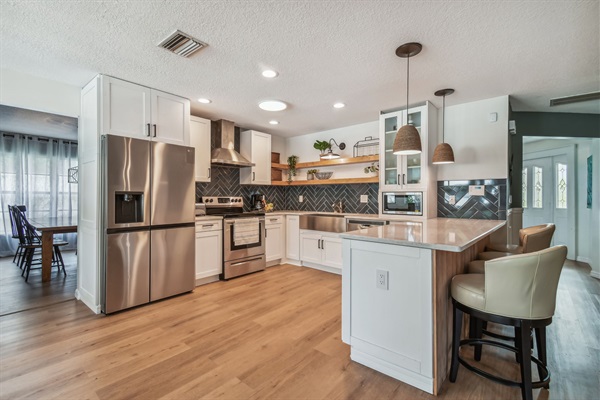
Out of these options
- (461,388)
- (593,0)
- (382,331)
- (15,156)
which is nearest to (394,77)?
(593,0)

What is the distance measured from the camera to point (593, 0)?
171 centimetres

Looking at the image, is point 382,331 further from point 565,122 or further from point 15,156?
point 15,156

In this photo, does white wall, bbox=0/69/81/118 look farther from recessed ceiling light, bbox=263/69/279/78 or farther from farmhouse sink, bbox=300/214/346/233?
farmhouse sink, bbox=300/214/346/233

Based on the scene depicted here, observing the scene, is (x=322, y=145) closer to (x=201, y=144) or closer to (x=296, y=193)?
(x=296, y=193)

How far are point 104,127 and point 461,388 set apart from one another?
12.0 feet

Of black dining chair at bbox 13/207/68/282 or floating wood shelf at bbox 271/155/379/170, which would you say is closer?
black dining chair at bbox 13/207/68/282

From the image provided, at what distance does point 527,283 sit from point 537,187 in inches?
235

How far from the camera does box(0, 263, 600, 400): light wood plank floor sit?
1.68 metres

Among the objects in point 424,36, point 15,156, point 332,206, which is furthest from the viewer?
point 15,156

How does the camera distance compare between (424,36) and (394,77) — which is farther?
(394,77)

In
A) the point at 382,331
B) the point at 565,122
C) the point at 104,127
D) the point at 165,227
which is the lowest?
the point at 382,331

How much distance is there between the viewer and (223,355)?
2.08m

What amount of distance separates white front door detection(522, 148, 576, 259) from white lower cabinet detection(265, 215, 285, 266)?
192 inches

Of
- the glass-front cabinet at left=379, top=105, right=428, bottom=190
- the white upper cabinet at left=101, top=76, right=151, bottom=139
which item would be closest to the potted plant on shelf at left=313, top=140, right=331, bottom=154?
the glass-front cabinet at left=379, top=105, right=428, bottom=190
